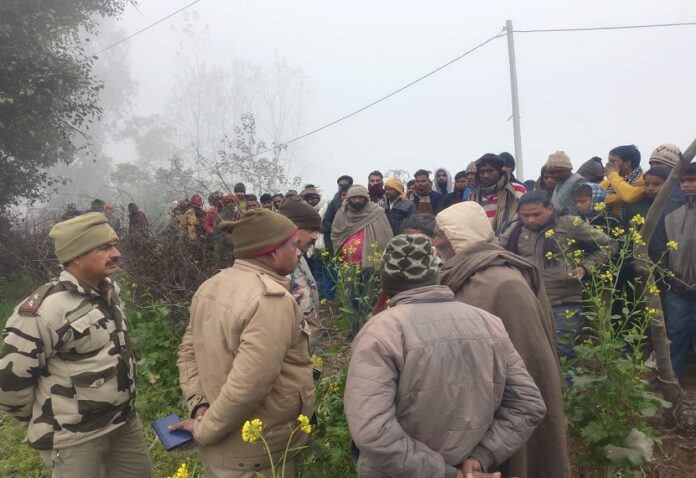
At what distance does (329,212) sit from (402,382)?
5367mm

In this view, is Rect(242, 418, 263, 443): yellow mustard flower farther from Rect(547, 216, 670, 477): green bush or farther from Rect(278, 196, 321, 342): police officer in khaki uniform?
Rect(547, 216, 670, 477): green bush

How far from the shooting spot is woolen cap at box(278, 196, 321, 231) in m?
2.84

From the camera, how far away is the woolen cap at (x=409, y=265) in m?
1.71

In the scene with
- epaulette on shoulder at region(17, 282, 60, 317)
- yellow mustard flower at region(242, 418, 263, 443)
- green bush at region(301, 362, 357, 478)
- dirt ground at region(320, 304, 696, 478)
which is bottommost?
dirt ground at region(320, 304, 696, 478)

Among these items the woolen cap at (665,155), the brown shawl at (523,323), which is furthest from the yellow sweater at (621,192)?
the brown shawl at (523,323)

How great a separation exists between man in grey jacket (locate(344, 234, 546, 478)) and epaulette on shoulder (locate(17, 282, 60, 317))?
1.56 metres

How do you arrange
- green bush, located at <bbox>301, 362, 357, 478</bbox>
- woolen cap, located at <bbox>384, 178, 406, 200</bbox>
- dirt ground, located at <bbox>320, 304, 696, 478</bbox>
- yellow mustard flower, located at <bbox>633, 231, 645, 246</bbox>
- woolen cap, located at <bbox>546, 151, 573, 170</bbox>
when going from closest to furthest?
1. green bush, located at <bbox>301, 362, 357, 478</bbox>
2. yellow mustard flower, located at <bbox>633, 231, 645, 246</bbox>
3. dirt ground, located at <bbox>320, 304, 696, 478</bbox>
4. woolen cap, located at <bbox>546, 151, 573, 170</bbox>
5. woolen cap, located at <bbox>384, 178, 406, 200</bbox>

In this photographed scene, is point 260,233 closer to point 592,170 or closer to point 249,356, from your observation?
point 249,356

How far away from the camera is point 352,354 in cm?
166

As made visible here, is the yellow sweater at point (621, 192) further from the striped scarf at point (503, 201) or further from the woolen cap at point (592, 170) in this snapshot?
the striped scarf at point (503, 201)

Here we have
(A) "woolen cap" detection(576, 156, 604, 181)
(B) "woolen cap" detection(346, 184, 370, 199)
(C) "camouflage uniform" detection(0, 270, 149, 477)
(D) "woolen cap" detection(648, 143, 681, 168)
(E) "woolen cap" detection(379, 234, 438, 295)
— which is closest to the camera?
(E) "woolen cap" detection(379, 234, 438, 295)

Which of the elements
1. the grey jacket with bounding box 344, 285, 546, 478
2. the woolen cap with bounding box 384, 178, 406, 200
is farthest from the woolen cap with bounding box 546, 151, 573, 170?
the grey jacket with bounding box 344, 285, 546, 478

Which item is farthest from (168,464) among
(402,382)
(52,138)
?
(52,138)

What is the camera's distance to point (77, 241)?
2.39 metres
